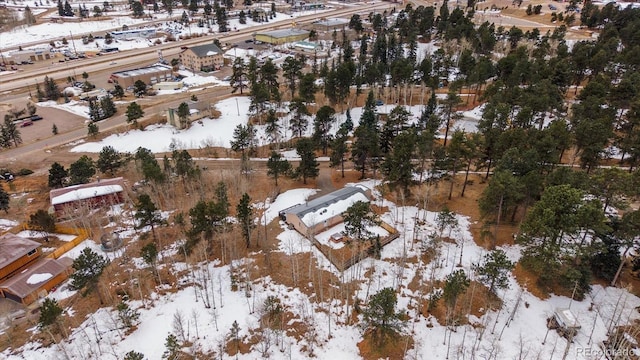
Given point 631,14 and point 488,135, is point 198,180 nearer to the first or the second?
point 488,135

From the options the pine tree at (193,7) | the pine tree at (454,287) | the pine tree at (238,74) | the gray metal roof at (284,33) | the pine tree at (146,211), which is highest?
the pine tree at (193,7)

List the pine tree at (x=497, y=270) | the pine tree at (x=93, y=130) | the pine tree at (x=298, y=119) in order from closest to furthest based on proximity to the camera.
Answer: the pine tree at (x=497, y=270) < the pine tree at (x=298, y=119) < the pine tree at (x=93, y=130)

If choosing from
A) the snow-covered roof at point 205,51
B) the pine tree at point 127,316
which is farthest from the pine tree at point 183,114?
the snow-covered roof at point 205,51

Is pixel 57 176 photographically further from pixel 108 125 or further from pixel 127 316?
pixel 127 316

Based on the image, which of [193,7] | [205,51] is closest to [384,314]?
[205,51]

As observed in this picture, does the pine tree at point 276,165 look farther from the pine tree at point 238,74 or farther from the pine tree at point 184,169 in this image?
the pine tree at point 238,74

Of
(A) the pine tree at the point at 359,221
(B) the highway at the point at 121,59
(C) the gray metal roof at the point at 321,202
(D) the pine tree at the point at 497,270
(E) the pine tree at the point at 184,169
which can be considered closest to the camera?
(D) the pine tree at the point at 497,270

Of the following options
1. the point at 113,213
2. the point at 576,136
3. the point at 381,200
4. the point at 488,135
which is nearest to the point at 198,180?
the point at 113,213
